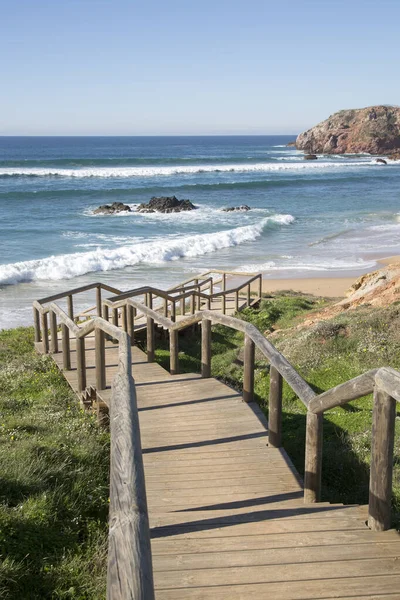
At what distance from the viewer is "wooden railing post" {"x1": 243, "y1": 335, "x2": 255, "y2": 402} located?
258 inches

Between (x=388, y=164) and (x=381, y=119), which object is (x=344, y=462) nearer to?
(x=388, y=164)

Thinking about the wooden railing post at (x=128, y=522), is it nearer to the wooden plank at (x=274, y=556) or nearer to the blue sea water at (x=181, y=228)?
the wooden plank at (x=274, y=556)

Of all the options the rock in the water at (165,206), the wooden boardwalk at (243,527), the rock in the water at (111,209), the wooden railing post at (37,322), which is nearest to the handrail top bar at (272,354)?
the wooden boardwalk at (243,527)

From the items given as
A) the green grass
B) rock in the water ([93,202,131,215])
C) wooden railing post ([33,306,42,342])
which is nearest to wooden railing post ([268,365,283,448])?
the green grass

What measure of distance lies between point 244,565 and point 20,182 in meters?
66.1

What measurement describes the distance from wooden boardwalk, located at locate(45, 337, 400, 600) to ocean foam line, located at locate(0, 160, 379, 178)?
69.5m

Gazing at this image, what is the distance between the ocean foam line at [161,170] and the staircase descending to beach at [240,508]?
69.5 m

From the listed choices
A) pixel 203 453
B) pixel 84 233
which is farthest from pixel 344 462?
pixel 84 233

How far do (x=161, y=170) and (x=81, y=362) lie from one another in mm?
75387

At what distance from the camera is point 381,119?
13075cm

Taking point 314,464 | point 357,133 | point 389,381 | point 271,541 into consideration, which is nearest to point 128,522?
point 271,541

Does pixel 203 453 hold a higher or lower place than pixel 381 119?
lower

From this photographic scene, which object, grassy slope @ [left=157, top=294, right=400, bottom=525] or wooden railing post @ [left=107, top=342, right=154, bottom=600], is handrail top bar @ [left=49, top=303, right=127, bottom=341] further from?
wooden railing post @ [left=107, top=342, right=154, bottom=600]

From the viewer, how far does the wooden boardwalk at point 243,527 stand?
3361mm
